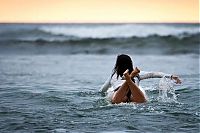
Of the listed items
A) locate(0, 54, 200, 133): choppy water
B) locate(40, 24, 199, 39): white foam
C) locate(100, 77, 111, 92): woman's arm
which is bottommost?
locate(0, 54, 200, 133): choppy water

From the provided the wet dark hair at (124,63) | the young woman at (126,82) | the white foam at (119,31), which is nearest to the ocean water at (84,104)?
the young woman at (126,82)

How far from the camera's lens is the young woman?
7.20 metres

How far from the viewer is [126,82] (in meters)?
7.23

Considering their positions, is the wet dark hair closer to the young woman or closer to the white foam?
the young woman

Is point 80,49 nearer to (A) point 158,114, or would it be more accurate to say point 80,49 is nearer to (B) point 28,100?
(B) point 28,100

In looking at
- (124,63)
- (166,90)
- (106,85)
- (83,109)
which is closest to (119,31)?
(166,90)

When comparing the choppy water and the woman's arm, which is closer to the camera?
the choppy water

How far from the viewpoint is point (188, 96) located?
8984mm

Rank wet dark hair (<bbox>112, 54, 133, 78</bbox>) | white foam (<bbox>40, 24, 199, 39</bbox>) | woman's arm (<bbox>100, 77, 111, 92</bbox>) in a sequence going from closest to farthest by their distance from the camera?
wet dark hair (<bbox>112, 54, 133, 78</bbox>), woman's arm (<bbox>100, 77, 111, 92</bbox>), white foam (<bbox>40, 24, 199, 39</bbox>)

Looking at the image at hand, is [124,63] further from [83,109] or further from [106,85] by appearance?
[83,109]

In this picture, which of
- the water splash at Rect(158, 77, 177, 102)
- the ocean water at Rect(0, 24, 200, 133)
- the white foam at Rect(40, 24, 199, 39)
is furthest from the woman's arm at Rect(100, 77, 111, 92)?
the white foam at Rect(40, 24, 199, 39)

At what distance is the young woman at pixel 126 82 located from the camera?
7199 millimetres

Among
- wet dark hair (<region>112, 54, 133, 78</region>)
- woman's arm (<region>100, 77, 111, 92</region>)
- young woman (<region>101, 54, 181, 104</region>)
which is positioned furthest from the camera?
woman's arm (<region>100, 77, 111, 92</region>)

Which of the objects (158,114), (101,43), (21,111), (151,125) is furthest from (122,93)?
(101,43)
